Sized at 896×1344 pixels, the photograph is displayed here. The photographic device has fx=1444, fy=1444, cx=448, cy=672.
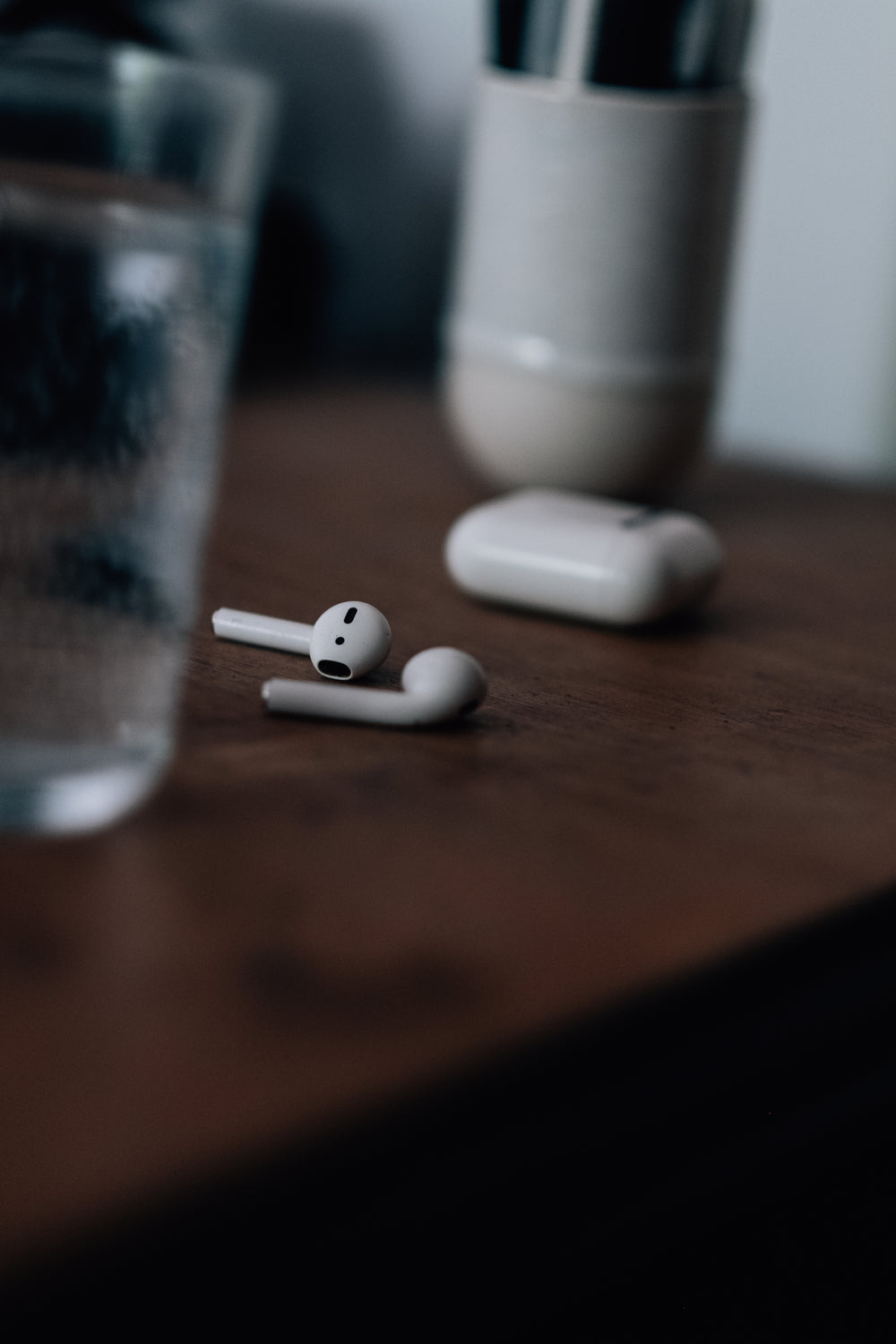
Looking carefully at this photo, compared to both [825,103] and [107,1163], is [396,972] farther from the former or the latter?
[825,103]

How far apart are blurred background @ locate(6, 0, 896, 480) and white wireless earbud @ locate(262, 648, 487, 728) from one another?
26.1 inches

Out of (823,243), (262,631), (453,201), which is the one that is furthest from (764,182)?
(262,631)

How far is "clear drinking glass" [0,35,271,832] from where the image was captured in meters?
0.31

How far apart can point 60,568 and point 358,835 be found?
94 millimetres

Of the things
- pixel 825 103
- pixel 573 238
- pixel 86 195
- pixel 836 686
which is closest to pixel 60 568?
pixel 86 195

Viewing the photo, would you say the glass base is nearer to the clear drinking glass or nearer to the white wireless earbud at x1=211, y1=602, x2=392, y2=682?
the clear drinking glass

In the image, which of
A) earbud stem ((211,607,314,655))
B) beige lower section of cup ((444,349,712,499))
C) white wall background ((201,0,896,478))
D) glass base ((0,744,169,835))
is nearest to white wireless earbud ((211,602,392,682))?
earbud stem ((211,607,314,655))

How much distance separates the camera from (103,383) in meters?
0.32

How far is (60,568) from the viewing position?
0.34 meters

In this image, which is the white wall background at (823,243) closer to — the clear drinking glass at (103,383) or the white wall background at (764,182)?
the white wall background at (764,182)

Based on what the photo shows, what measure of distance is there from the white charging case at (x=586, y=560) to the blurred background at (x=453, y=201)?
0.49 metres

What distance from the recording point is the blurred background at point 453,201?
43.8 inches

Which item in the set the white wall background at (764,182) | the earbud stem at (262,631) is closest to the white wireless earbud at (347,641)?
the earbud stem at (262,631)

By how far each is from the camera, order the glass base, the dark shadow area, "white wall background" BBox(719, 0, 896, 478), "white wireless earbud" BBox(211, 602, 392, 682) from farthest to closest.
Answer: "white wall background" BBox(719, 0, 896, 478) < "white wireless earbud" BBox(211, 602, 392, 682) < the glass base < the dark shadow area
